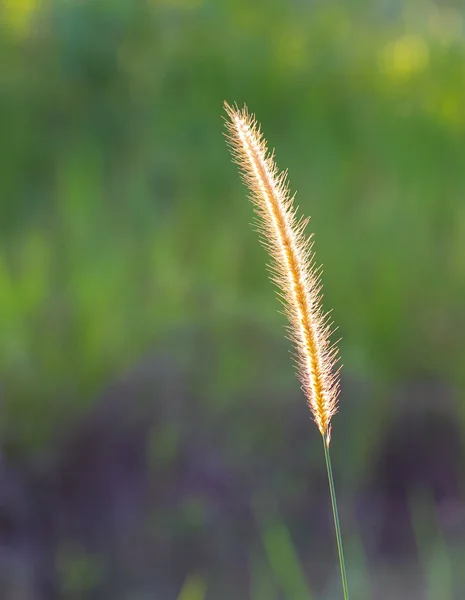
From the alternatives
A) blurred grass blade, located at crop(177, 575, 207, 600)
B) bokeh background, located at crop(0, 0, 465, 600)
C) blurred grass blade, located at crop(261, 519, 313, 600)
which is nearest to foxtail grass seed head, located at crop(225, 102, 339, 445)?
blurred grass blade, located at crop(261, 519, 313, 600)

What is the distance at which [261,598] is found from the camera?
2.71 metres

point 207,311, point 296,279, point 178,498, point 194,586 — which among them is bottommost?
point 194,586

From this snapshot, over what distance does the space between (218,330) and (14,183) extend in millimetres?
942

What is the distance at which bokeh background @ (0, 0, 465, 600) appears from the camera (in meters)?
3.12

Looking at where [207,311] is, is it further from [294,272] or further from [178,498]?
[294,272]

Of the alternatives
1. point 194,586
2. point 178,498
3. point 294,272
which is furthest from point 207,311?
point 294,272

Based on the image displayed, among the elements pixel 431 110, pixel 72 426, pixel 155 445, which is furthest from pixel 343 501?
pixel 431 110

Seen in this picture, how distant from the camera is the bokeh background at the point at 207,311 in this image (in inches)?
123

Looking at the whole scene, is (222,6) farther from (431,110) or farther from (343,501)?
(343,501)

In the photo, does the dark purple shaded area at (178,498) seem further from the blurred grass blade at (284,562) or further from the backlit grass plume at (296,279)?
the backlit grass plume at (296,279)

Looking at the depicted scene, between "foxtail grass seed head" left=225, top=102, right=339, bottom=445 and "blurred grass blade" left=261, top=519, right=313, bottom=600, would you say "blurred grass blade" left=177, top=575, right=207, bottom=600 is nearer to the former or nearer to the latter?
"blurred grass blade" left=261, top=519, right=313, bottom=600

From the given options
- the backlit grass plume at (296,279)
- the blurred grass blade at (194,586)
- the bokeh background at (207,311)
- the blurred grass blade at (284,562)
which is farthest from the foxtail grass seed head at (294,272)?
the blurred grass blade at (194,586)

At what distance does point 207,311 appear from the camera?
3.20 meters

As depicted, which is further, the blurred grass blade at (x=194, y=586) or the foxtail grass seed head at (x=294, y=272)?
the blurred grass blade at (x=194, y=586)
